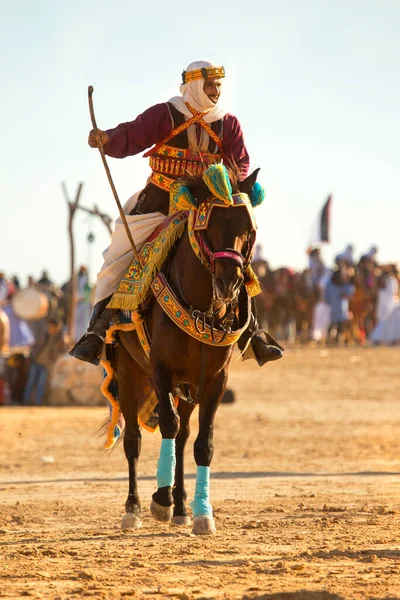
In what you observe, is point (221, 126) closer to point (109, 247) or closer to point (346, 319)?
point (109, 247)

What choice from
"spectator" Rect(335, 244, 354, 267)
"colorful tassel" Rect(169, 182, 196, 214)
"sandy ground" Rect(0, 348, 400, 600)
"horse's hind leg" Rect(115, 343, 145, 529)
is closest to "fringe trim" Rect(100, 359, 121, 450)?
"horse's hind leg" Rect(115, 343, 145, 529)

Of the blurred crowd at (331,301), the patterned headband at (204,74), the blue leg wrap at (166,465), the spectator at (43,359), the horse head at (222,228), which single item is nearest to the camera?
the horse head at (222,228)

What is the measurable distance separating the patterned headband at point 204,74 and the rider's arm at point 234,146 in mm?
342

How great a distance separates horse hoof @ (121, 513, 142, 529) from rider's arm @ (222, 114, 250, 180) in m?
2.54

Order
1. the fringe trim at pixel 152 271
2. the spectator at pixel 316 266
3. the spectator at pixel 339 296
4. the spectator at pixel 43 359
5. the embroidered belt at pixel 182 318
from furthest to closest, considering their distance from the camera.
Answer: the spectator at pixel 316 266 < the spectator at pixel 339 296 < the spectator at pixel 43 359 < the fringe trim at pixel 152 271 < the embroidered belt at pixel 182 318

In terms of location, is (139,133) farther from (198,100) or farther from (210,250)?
(210,250)

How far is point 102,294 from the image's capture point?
1031 centimetres

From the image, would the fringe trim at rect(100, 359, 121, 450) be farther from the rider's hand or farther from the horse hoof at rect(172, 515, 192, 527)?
Result: the rider's hand

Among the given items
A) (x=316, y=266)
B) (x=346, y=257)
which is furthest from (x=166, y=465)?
(x=346, y=257)

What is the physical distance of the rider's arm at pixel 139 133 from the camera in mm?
9656

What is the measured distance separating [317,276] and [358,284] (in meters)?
1.83

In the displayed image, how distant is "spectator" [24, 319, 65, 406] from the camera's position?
22422mm

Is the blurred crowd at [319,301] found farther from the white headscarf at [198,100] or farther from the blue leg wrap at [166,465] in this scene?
the blue leg wrap at [166,465]

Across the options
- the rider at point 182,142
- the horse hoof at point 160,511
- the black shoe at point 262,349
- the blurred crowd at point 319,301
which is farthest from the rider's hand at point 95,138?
the blurred crowd at point 319,301
